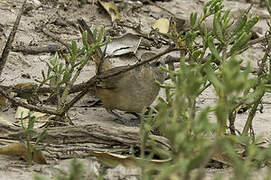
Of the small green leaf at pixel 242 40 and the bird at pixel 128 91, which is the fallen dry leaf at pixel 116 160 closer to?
the small green leaf at pixel 242 40

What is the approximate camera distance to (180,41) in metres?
2.86

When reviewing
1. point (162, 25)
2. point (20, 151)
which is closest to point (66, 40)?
point (162, 25)

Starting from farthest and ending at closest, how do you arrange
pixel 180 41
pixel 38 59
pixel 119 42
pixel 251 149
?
pixel 119 42, pixel 38 59, pixel 180 41, pixel 251 149

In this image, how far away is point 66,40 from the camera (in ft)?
15.7

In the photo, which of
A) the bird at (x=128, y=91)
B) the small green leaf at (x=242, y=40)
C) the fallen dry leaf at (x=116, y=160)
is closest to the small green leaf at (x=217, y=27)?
the small green leaf at (x=242, y=40)

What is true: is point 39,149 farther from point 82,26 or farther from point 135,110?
point 82,26

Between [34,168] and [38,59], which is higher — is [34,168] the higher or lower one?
the lower one

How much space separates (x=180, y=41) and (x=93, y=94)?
1348mm

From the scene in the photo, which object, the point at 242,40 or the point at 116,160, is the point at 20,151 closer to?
the point at 116,160

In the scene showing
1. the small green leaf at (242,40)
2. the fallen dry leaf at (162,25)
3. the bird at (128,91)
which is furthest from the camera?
the fallen dry leaf at (162,25)

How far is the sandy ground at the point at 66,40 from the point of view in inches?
94.8

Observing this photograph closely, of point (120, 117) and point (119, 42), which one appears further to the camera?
point (119, 42)

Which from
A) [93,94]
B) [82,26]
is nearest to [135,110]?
[93,94]

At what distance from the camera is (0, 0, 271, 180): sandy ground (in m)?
2.41
